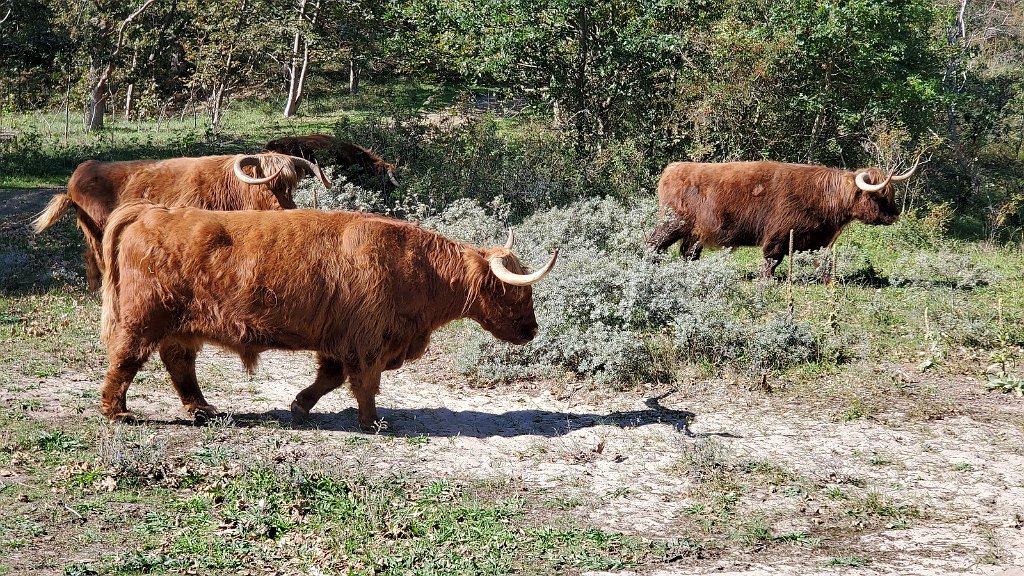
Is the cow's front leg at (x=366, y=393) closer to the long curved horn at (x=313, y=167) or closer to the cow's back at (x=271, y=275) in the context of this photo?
the cow's back at (x=271, y=275)

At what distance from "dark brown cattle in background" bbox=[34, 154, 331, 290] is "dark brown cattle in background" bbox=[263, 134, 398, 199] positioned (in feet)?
15.2

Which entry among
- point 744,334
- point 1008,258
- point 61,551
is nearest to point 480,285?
point 744,334

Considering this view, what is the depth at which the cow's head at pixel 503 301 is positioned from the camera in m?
7.74

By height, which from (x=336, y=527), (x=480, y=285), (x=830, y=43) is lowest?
(x=336, y=527)

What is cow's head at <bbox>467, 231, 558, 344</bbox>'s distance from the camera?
774 cm

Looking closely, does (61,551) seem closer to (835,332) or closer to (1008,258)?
(835,332)

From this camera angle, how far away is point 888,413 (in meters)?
8.02

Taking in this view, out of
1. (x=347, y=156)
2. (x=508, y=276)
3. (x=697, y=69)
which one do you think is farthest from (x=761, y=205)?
(x=508, y=276)

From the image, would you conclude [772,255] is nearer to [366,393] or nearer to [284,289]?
[366,393]

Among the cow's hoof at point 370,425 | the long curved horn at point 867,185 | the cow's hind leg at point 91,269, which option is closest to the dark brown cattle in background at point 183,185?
the cow's hind leg at point 91,269

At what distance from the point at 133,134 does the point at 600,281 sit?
16.6 m

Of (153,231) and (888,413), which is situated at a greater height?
(153,231)

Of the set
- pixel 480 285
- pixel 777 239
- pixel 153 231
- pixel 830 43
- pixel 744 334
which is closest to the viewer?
pixel 153 231

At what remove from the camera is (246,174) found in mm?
10484
